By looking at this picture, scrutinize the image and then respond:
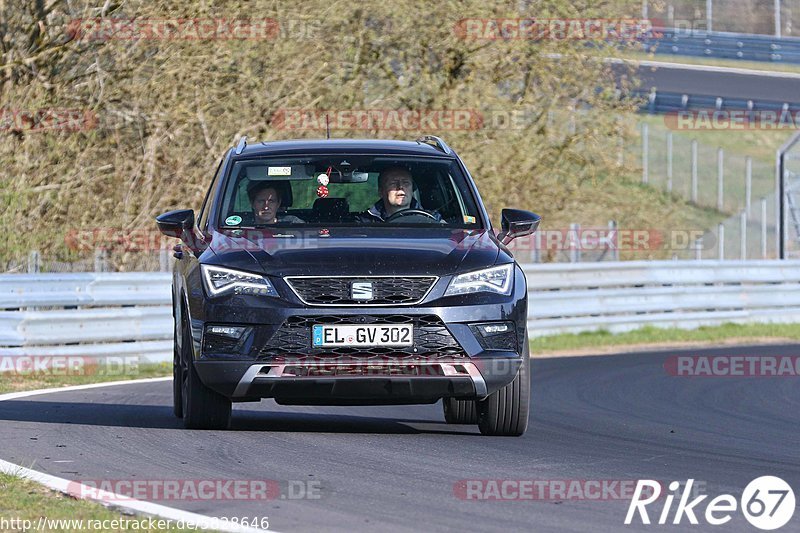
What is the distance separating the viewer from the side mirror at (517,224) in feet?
31.4

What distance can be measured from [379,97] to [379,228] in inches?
610

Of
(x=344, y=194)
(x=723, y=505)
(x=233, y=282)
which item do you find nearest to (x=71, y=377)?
(x=344, y=194)

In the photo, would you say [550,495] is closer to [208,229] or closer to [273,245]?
[273,245]

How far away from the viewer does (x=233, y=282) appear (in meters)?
8.70

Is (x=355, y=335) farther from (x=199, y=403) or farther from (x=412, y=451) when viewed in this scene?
(x=199, y=403)

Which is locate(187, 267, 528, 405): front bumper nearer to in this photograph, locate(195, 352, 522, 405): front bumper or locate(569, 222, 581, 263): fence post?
locate(195, 352, 522, 405): front bumper

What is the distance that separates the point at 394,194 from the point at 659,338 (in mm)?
11995

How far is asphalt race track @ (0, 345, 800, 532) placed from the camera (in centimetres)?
641

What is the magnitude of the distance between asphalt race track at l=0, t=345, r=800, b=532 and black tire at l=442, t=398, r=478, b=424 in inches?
6.7

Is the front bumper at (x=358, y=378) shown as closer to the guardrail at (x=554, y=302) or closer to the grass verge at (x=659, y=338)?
the guardrail at (x=554, y=302)

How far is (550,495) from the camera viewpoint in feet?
22.7
